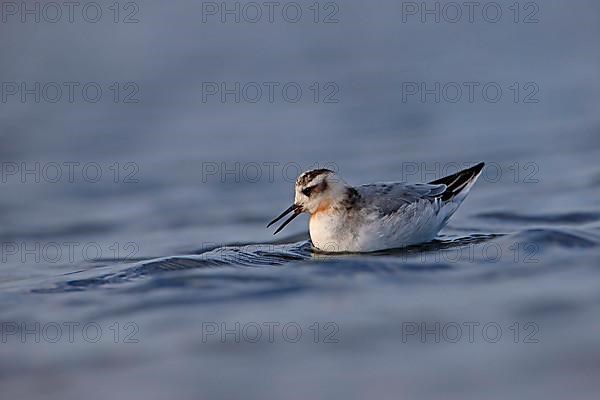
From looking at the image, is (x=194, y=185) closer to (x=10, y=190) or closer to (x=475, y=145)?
(x=10, y=190)

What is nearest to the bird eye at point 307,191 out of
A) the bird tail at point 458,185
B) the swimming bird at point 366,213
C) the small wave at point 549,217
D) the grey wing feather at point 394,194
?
the swimming bird at point 366,213

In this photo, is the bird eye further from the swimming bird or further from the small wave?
the small wave

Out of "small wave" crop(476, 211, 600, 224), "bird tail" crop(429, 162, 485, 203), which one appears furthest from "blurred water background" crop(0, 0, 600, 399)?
"bird tail" crop(429, 162, 485, 203)

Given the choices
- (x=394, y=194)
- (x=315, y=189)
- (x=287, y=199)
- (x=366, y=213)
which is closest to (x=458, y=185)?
(x=394, y=194)

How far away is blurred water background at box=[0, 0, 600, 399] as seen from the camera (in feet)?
26.2

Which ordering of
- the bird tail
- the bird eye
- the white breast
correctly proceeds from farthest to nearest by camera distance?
the bird tail, the bird eye, the white breast

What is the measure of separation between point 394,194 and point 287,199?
3.32 metres

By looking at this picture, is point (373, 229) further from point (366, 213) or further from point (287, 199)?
point (287, 199)

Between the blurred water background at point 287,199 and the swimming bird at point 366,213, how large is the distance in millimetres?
298

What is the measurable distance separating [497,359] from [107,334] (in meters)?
3.22

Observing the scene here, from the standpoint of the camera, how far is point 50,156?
17.8m

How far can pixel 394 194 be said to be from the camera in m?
11.9

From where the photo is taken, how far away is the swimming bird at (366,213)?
11.5m

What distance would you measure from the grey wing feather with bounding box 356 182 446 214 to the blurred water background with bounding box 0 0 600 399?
557 mm
